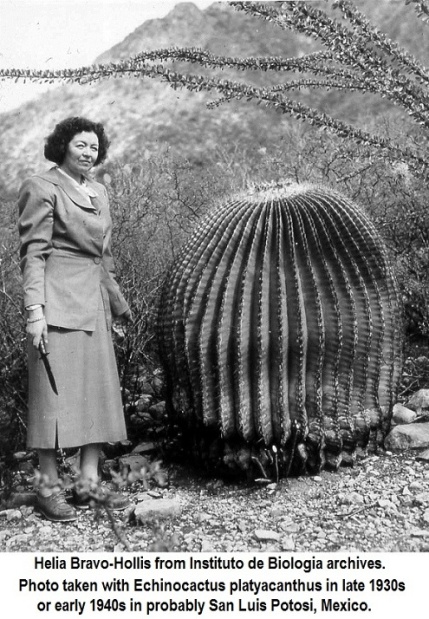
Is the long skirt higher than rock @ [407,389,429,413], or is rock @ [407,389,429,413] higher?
the long skirt

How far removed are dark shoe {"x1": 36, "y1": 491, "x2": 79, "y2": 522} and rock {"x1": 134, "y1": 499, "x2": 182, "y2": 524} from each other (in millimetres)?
299

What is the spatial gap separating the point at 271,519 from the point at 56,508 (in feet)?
2.97

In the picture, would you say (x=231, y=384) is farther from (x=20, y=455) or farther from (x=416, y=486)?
(x=20, y=455)

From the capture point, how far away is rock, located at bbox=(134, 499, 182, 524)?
3.04 meters

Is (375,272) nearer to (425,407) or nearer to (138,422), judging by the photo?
(425,407)

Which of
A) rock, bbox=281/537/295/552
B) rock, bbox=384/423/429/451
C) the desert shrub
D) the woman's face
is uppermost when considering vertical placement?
the woman's face

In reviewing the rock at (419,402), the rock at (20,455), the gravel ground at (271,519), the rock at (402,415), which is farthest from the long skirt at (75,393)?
the rock at (419,402)

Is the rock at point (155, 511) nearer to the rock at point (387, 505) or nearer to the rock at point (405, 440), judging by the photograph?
the rock at point (387, 505)

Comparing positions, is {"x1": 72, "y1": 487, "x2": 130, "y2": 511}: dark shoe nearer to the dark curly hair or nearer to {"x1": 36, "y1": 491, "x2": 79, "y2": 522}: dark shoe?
{"x1": 36, "y1": 491, "x2": 79, "y2": 522}: dark shoe

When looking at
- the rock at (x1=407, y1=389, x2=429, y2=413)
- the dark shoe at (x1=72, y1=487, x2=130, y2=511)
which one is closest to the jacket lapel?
the dark shoe at (x1=72, y1=487, x2=130, y2=511)

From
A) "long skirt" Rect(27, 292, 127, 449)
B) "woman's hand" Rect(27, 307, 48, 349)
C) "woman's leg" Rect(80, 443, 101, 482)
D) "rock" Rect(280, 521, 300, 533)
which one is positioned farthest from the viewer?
"woman's leg" Rect(80, 443, 101, 482)

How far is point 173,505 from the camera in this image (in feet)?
10.2

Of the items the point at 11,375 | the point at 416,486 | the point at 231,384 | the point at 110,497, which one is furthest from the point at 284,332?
the point at 11,375
